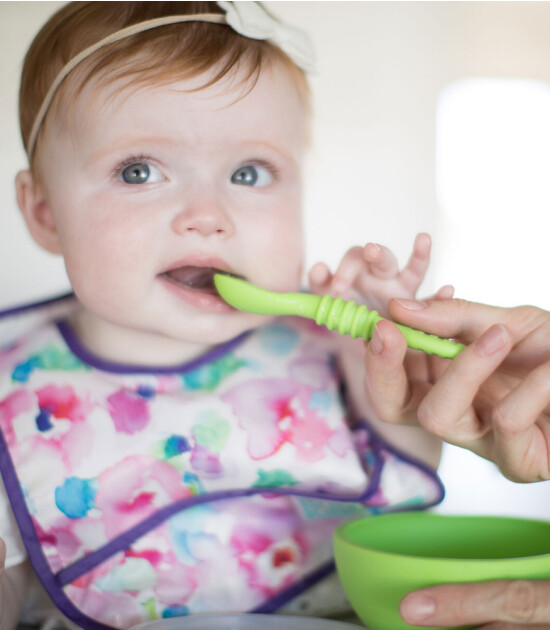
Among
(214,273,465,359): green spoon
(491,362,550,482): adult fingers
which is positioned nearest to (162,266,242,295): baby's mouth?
(214,273,465,359): green spoon

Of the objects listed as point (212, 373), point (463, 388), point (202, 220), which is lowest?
point (212, 373)

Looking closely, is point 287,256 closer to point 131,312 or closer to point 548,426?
point 131,312

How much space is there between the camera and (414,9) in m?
1.08

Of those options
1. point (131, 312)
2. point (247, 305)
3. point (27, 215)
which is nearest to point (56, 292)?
point (27, 215)

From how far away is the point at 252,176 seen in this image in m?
0.84

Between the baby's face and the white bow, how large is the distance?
4 cm

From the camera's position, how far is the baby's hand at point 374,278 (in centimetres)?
80

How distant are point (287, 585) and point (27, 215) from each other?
553 millimetres

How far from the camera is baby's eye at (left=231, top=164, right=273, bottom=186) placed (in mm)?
824

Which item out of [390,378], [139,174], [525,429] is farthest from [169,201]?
[525,429]

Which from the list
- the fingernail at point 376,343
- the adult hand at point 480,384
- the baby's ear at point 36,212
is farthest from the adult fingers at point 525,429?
the baby's ear at point 36,212

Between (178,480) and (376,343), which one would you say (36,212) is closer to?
(178,480)

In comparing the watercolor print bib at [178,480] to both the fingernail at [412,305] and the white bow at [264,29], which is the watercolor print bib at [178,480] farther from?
the white bow at [264,29]

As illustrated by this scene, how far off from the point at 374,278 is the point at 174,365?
28 centimetres
